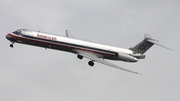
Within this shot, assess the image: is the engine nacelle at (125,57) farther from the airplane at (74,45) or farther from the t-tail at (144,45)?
the t-tail at (144,45)

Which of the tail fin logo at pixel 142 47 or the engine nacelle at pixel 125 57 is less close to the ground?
the tail fin logo at pixel 142 47

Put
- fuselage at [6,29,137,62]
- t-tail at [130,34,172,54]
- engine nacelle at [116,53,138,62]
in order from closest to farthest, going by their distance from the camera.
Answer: fuselage at [6,29,137,62], engine nacelle at [116,53,138,62], t-tail at [130,34,172,54]

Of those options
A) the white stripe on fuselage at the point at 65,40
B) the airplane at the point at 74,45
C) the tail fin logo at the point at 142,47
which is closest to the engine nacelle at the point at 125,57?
the airplane at the point at 74,45

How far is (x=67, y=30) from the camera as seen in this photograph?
8944cm

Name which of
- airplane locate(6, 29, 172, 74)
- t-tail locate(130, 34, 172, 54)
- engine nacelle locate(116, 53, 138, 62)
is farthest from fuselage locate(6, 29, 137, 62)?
t-tail locate(130, 34, 172, 54)

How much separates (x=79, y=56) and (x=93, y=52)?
3.04 m

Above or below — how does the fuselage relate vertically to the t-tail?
above

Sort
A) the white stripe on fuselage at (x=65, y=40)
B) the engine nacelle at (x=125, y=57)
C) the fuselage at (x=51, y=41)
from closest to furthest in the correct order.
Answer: the fuselage at (x=51, y=41), the white stripe on fuselage at (x=65, y=40), the engine nacelle at (x=125, y=57)

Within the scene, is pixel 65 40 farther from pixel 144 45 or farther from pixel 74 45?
pixel 144 45

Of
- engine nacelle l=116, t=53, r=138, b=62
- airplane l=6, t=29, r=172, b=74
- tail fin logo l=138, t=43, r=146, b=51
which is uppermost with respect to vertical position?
airplane l=6, t=29, r=172, b=74

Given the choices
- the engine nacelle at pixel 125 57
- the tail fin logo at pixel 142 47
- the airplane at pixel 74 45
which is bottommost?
the engine nacelle at pixel 125 57

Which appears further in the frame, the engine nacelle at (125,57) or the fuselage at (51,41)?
the engine nacelle at (125,57)

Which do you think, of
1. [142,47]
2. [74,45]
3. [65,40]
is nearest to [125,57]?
[142,47]

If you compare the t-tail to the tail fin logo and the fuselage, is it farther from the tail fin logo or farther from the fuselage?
the fuselage
